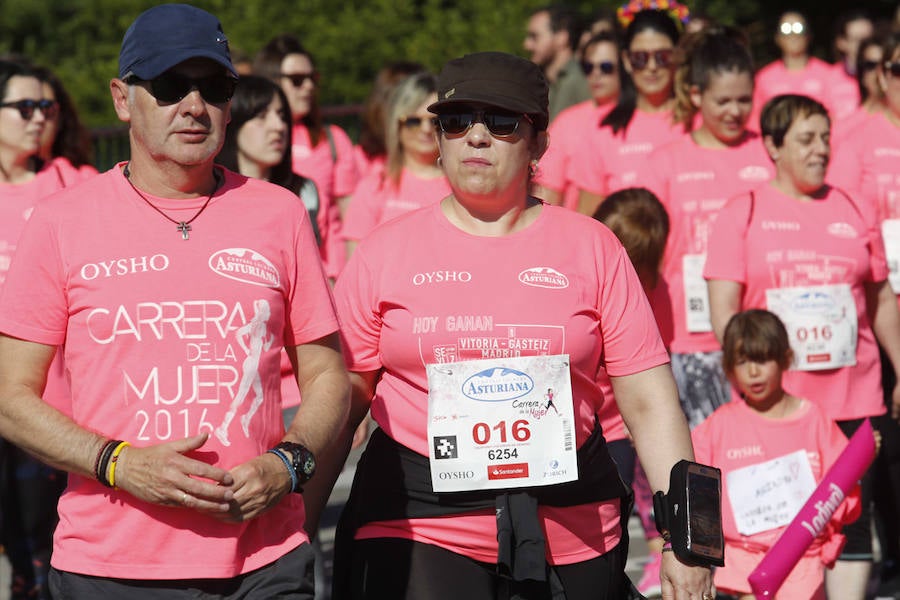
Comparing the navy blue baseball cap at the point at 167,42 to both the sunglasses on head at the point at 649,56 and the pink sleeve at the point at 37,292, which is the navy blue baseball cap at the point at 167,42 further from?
the sunglasses on head at the point at 649,56

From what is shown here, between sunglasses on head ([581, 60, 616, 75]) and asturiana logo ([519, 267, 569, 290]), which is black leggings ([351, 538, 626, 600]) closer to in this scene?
asturiana logo ([519, 267, 569, 290])

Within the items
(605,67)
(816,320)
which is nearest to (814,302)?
(816,320)

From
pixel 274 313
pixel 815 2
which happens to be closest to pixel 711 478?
pixel 274 313

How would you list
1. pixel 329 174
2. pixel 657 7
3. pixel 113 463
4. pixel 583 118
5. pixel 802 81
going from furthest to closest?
pixel 802 81 → pixel 657 7 → pixel 329 174 → pixel 583 118 → pixel 113 463

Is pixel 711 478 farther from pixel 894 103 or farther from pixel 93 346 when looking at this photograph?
pixel 894 103

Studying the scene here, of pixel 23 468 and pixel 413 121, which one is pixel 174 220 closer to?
pixel 23 468

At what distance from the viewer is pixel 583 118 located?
31.0 feet

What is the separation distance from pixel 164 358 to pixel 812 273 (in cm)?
383

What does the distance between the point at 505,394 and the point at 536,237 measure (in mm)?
445

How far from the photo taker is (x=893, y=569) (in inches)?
317

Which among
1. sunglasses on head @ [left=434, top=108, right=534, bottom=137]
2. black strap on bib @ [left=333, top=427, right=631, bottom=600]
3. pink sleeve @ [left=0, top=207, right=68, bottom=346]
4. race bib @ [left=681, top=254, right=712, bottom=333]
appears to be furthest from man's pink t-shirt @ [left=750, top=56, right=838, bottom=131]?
pink sleeve @ [left=0, top=207, right=68, bottom=346]

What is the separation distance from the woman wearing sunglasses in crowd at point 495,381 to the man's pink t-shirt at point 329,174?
3.59 meters

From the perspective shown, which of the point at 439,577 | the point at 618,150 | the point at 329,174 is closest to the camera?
the point at 439,577

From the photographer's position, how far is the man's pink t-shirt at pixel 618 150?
884 cm
